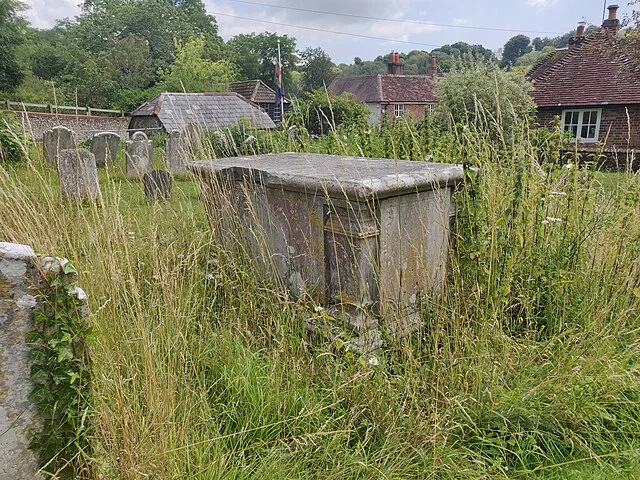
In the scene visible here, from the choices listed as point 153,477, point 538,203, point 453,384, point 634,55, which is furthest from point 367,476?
point 634,55

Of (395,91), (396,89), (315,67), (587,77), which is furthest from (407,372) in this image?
(315,67)

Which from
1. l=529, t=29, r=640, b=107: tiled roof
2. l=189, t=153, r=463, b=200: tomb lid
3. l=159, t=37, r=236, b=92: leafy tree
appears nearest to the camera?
l=189, t=153, r=463, b=200: tomb lid

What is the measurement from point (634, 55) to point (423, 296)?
14.8 m

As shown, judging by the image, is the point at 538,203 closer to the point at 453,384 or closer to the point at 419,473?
the point at 453,384

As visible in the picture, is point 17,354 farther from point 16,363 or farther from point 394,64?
point 394,64

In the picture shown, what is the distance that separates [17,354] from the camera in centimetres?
157

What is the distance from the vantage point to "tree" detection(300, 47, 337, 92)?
45.2 meters

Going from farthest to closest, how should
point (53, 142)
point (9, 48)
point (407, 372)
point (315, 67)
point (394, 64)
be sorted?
point (315, 67) < point (394, 64) < point (9, 48) < point (53, 142) < point (407, 372)

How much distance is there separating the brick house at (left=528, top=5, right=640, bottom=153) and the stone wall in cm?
1737

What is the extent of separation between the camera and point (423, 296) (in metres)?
2.89

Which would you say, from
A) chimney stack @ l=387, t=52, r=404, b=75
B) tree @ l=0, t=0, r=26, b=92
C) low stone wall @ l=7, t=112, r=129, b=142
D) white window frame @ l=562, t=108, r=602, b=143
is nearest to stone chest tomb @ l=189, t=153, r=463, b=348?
white window frame @ l=562, t=108, r=602, b=143

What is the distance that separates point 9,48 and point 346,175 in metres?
29.5

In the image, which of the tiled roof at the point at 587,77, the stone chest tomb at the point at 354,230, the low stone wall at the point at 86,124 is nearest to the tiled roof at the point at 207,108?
the low stone wall at the point at 86,124

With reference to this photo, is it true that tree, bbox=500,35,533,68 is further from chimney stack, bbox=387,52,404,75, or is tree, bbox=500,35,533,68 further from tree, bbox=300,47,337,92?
chimney stack, bbox=387,52,404,75
